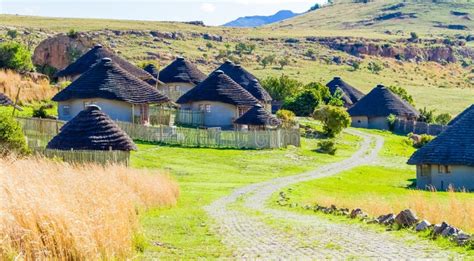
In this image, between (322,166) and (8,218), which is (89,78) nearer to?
(322,166)

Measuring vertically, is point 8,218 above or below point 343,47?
below

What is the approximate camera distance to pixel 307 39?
180750 millimetres

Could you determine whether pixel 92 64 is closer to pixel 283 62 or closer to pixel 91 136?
pixel 91 136

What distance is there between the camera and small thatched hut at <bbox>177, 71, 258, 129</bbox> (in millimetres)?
64062

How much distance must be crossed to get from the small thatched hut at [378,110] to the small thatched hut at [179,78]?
54.4ft

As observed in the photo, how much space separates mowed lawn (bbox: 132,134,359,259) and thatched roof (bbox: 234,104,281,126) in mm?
3197

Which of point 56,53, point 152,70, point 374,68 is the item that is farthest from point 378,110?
point 374,68

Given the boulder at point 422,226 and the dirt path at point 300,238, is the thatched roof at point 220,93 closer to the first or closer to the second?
the dirt path at point 300,238

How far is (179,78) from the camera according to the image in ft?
259

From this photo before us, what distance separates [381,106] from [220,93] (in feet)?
77.9

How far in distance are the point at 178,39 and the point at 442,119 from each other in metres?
77.7

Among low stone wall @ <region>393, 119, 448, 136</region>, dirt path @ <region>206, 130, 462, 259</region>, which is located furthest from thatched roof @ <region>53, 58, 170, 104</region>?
low stone wall @ <region>393, 119, 448, 136</region>

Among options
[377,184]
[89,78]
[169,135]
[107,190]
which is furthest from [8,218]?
[89,78]

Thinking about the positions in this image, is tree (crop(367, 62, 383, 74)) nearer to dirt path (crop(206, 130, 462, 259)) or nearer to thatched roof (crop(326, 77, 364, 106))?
thatched roof (crop(326, 77, 364, 106))
